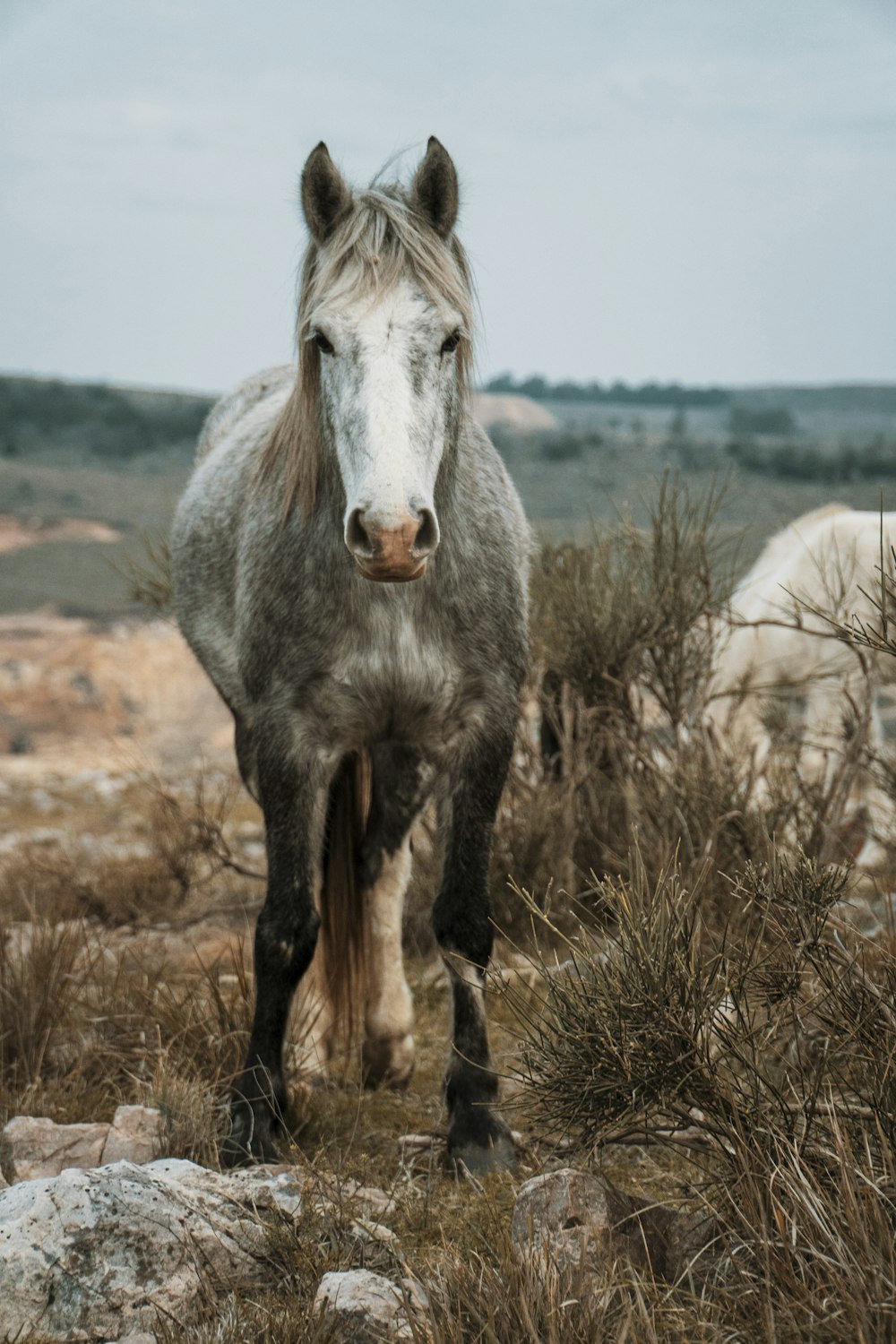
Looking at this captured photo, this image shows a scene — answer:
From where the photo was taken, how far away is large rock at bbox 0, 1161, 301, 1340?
2229mm

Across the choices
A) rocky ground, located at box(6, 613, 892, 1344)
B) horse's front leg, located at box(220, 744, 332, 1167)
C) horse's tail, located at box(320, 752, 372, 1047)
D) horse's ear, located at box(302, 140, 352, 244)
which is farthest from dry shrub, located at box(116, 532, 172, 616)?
horse's ear, located at box(302, 140, 352, 244)

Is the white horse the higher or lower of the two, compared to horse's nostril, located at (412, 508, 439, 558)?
lower

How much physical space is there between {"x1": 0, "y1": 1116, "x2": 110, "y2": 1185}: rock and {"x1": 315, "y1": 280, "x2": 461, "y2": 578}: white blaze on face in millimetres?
1672

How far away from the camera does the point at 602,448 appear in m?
24.1

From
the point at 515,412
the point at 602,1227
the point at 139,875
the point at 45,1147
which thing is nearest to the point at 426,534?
the point at 602,1227

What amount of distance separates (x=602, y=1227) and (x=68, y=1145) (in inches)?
58.0

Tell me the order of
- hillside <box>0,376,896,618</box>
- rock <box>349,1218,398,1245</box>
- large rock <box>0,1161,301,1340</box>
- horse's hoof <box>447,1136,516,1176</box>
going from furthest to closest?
1. hillside <box>0,376,896,618</box>
2. horse's hoof <box>447,1136,516,1176</box>
3. rock <box>349,1218,398,1245</box>
4. large rock <box>0,1161,301,1340</box>

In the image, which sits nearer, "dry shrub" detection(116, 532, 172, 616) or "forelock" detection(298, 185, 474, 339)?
"forelock" detection(298, 185, 474, 339)

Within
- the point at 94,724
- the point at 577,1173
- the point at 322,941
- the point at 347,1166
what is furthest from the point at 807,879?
the point at 94,724

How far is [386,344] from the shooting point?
Answer: 296 cm

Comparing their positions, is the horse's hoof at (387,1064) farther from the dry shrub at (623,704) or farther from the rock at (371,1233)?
the rock at (371,1233)

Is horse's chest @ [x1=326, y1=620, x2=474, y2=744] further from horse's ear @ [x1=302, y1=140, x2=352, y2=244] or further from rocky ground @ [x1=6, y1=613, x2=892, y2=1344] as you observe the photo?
horse's ear @ [x1=302, y1=140, x2=352, y2=244]

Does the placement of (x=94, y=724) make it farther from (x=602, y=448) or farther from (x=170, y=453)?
(x=602, y=448)

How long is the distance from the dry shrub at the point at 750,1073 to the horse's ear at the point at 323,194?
198 cm
